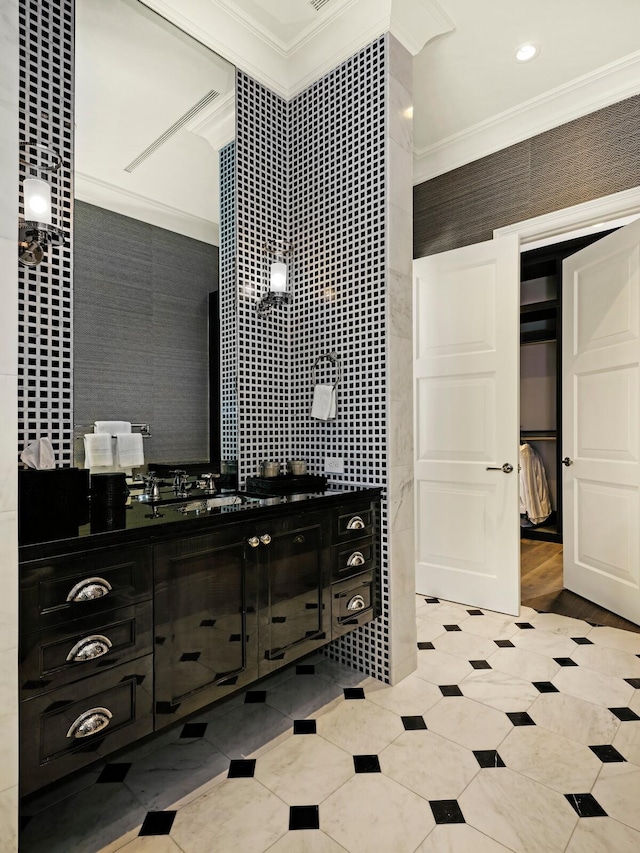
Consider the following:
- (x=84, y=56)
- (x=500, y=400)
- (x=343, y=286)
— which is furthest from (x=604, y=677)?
(x=84, y=56)

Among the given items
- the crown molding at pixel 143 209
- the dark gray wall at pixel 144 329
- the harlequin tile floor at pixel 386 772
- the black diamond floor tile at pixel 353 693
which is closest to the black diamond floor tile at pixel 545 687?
the harlequin tile floor at pixel 386 772

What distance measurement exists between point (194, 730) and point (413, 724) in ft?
2.79

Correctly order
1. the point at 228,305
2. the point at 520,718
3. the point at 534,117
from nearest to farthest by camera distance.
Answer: the point at 520,718
the point at 228,305
the point at 534,117

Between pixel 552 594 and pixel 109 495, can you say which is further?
pixel 552 594

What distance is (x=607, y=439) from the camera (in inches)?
118

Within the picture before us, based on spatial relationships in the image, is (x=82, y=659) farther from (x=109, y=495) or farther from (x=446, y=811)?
(x=446, y=811)

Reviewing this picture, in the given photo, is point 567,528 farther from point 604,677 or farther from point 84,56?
point 84,56

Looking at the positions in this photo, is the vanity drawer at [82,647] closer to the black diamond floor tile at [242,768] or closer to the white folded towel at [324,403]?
the black diamond floor tile at [242,768]

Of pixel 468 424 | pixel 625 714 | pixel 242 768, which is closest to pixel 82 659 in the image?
pixel 242 768

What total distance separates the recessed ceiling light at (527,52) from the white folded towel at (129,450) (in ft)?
8.96

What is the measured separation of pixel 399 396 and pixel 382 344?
25 cm

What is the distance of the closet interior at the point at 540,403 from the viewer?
15.3 ft

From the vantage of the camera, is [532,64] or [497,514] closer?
[532,64]

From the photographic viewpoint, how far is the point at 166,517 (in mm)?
1546
